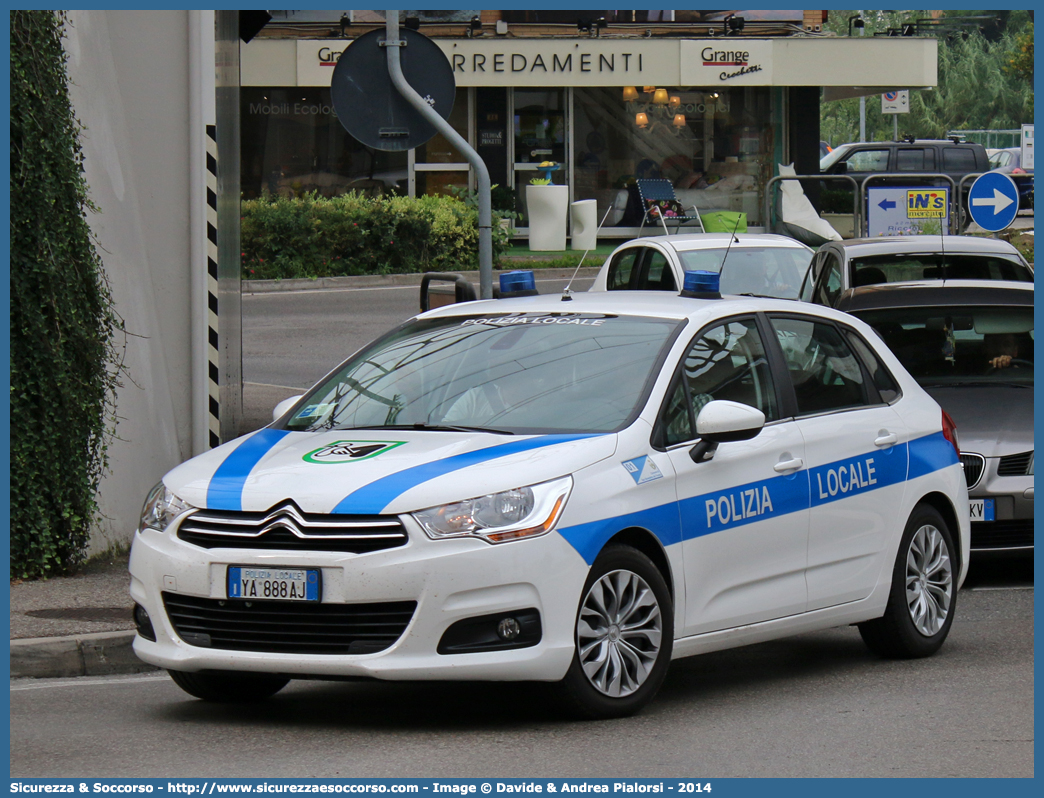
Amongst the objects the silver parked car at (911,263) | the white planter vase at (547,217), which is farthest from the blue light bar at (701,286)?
the white planter vase at (547,217)

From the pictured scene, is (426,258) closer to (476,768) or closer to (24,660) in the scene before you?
(24,660)

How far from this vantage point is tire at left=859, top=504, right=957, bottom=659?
7.60m

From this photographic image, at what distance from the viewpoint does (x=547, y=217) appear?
107 feet

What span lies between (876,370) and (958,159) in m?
34.4

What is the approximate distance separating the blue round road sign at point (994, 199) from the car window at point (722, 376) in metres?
13.0

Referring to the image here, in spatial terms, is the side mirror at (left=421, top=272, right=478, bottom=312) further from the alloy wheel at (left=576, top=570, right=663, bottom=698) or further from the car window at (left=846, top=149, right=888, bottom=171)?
the car window at (left=846, top=149, right=888, bottom=171)

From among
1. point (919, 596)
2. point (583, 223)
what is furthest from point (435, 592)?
point (583, 223)

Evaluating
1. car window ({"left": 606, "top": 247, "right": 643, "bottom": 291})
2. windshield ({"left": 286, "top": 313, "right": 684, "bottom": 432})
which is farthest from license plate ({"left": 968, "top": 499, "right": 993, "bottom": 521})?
car window ({"left": 606, "top": 247, "right": 643, "bottom": 291})

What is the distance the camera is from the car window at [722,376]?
664 centimetres

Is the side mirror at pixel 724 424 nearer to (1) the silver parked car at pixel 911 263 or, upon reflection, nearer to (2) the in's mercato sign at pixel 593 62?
(1) the silver parked car at pixel 911 263

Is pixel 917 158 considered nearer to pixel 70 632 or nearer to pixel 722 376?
pixel 722 376

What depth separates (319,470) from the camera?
6.02m

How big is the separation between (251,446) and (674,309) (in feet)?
6.37

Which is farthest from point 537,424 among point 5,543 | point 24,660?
point 5,543
